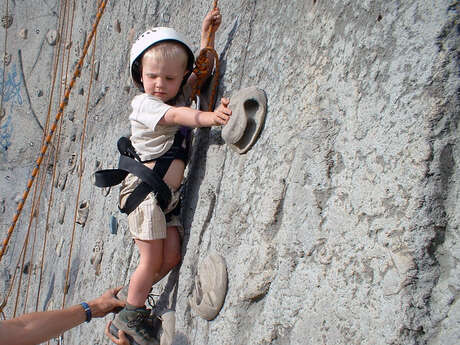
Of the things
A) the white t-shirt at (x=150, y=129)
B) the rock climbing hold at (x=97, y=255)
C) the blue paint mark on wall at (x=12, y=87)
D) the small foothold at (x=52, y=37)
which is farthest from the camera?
the blue paint mark on wall at (x=12, y=87)

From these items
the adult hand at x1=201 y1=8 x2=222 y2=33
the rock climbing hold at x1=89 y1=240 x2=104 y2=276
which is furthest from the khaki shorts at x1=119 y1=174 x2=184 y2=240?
the rock climbing hold at x1=89 y1=240 x2=104 y2=276

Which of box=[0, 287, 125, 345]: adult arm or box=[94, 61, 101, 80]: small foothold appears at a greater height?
box=[94, 61, 101, 80]: small foothold

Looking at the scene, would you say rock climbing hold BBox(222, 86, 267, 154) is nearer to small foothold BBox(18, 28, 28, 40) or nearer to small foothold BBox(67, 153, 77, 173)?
small foothold BBox(67, 153, 77, 173)

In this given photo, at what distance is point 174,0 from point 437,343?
1742mm

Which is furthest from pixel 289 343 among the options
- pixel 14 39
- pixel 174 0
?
pixel 14 39

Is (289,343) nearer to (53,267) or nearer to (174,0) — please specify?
(174,0)

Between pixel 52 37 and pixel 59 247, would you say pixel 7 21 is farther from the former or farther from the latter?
pixel 59 247

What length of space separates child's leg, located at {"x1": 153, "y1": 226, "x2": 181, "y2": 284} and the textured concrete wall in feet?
0.12

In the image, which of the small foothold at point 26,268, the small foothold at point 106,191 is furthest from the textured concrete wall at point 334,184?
the small foothold at point 26,268

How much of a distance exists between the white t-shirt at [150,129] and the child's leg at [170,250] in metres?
0.25

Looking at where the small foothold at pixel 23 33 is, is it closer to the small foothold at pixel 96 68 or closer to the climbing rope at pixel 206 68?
the small foothold at pixel 96 68

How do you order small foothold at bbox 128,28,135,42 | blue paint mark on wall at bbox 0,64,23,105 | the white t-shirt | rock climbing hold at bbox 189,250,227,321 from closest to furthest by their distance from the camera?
rock climbing hold at bbox 189,250,227,321 < the white t-shirt < small foothold at bbox 128,28,135,42 < blue paint mark on wall at bbox 0,64,23,105

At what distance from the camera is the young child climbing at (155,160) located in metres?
1.17

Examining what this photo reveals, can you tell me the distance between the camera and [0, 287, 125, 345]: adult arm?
1.17 metres
